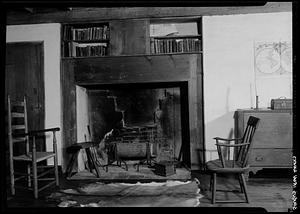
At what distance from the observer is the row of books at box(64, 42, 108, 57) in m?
4.34

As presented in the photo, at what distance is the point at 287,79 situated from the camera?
4.29 meters

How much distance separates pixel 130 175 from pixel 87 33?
228cm

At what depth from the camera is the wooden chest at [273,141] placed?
379 centimetres

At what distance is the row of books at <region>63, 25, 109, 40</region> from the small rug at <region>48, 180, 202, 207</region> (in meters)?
2.22

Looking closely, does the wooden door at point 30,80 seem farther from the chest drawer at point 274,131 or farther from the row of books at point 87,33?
the chest drawer at point 274,131

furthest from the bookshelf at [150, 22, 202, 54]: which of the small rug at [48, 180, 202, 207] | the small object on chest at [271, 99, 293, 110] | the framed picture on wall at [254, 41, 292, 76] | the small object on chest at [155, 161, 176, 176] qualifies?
the small rug at [48, 180, 202, 207]

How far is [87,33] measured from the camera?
14.4 feet

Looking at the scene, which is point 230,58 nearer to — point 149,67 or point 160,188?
point 149,67

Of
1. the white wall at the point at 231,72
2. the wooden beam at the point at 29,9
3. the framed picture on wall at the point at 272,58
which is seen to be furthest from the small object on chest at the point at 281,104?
the wooden beam at the point at 29,9

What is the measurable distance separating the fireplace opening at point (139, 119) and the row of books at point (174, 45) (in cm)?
64

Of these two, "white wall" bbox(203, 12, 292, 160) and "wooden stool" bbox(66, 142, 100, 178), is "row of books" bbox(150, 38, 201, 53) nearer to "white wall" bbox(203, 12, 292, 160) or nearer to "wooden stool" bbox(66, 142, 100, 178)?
"white wall" bbox(203, 12, 292, 160)

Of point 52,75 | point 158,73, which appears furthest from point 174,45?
point 52,75

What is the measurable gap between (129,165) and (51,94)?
1700mm

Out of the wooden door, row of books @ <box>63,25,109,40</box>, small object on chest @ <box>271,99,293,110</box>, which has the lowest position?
small object on chest @ <box>271,99,293,110</box>
